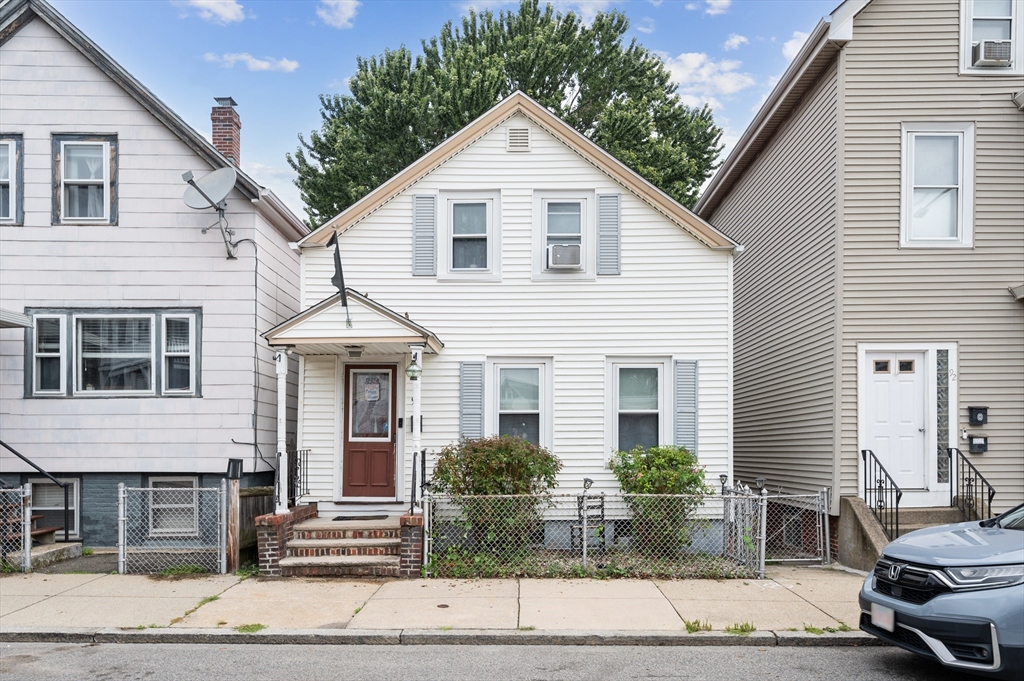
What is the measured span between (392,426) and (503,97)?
636 inches

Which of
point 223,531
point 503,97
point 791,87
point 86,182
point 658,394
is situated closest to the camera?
point 223,531

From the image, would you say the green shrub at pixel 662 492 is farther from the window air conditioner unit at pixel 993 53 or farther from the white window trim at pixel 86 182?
the white window trim at pixel 86 182

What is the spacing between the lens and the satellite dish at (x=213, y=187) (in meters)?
11.9

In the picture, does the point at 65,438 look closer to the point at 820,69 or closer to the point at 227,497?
the point at 227,497

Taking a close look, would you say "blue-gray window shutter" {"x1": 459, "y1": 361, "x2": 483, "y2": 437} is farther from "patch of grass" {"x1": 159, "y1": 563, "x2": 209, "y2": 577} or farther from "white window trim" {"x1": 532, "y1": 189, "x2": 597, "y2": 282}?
"patch of grass" {"x1": 159, "y1": 563, "x2": 209, "y2": 577}

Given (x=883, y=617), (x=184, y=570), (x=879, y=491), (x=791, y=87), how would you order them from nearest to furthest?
(x=883, y=617)
(x=184, y=570)
(x=879, y=491)
(x=791, y=87)

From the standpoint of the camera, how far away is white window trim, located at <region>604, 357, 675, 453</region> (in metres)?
12.5

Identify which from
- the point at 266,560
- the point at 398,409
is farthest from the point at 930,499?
the point at 266,560

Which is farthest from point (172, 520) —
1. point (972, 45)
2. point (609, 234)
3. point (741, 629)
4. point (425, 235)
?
point (972, 45)

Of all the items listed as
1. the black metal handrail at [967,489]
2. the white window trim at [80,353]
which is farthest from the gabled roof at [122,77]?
the black metal handrail at [967,489]

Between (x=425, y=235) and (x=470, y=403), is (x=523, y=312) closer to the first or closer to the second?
(x=470, y=403)

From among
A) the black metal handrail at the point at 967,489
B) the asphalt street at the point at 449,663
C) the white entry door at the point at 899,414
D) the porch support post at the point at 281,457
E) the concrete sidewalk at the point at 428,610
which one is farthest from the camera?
the white entry door at the point at 899,414

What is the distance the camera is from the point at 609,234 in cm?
1267

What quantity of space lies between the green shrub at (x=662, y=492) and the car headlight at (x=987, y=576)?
4595mm
